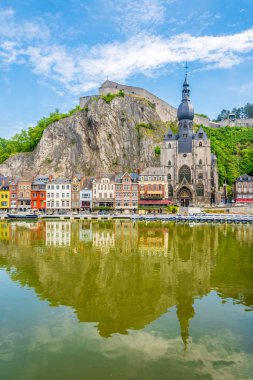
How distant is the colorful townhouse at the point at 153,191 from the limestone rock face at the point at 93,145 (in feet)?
35.4

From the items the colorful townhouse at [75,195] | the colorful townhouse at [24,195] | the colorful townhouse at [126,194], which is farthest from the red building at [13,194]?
the colorful townhouse at [126,194]

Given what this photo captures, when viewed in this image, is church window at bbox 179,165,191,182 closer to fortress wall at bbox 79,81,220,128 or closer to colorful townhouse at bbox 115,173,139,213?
colorful townhouse at bbox 115,173,139,213

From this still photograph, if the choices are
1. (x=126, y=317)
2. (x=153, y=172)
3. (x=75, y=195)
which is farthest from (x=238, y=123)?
(x=126, y=317)

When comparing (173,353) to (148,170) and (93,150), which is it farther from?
(93,150)

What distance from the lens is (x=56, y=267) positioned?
857 inches

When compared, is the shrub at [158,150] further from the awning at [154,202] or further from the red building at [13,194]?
the red building at [13,194]

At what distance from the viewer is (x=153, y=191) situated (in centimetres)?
7150

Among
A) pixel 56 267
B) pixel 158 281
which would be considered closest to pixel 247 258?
pixel 158 281

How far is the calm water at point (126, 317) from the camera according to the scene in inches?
387

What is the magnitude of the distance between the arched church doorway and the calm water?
168 ft

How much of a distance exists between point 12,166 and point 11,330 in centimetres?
7804

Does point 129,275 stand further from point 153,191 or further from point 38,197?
point 38,197

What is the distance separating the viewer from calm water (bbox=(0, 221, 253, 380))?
983 cm

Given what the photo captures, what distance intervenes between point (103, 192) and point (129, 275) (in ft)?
174
